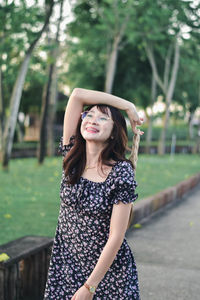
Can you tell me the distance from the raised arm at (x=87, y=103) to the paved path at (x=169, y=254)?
2465mm

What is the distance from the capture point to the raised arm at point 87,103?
107 inches

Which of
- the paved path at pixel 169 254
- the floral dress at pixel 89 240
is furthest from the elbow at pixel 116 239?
the paved path at pixel 169 254

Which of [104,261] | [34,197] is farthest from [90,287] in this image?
[34,197]

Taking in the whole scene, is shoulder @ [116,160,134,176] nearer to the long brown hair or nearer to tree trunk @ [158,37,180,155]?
the long brown hair

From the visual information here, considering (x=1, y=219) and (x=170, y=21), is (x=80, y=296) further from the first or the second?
(x=170, y=21)

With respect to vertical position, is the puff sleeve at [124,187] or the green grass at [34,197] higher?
the puff sleeve at [124,187]

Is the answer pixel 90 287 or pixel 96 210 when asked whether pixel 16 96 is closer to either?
pixel 96 210

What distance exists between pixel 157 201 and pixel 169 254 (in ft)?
11.3

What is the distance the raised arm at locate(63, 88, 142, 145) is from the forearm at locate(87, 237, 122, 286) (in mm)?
696

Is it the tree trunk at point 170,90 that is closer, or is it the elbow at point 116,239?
the elbow at point 116,239

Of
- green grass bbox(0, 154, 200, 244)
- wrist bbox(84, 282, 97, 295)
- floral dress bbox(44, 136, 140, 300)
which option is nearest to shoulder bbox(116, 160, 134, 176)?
floral dress bbox(44, 136, 140, 300)

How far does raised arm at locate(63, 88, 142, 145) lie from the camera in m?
2.72

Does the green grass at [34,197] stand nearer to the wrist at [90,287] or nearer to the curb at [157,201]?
the curb at [157,201]

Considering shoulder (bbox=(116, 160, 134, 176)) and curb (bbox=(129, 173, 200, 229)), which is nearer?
shoulder (bbox=(116, 160, 134, 176))
